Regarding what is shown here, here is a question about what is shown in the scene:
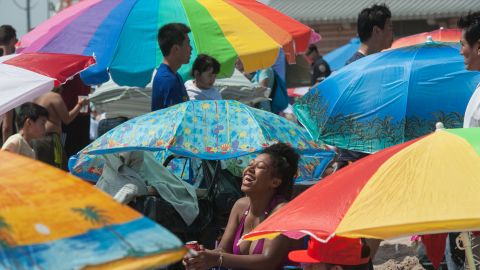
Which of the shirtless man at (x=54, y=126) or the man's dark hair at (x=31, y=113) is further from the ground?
the man's dark hair at (x=31, y=113)

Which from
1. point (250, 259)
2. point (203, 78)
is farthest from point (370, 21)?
point (250, 259)

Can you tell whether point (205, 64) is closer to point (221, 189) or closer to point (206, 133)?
point (221, 189)

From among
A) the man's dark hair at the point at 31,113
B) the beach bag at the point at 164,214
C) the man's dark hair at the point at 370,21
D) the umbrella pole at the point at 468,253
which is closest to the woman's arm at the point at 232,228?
the beach bag at the point at 164,214

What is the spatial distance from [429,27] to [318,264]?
93.5 ft

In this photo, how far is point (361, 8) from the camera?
33.3 meters

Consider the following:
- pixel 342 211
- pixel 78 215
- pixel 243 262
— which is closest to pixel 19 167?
pixel 78 215

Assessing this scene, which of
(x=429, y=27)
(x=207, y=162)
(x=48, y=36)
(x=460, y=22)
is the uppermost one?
(x=460, y=22)

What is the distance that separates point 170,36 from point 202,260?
2.83 meters

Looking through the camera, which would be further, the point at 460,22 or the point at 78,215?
the point at 460,22

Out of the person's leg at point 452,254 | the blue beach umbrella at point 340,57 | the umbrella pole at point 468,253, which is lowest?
the blue beach umbrella at point 340,57

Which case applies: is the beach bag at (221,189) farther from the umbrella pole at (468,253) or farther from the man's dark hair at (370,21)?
the umbrella pole at (468,253)

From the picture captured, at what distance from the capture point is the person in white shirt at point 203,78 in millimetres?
8633

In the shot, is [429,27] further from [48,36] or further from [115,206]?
[115,206]

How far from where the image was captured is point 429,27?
32.3 m
